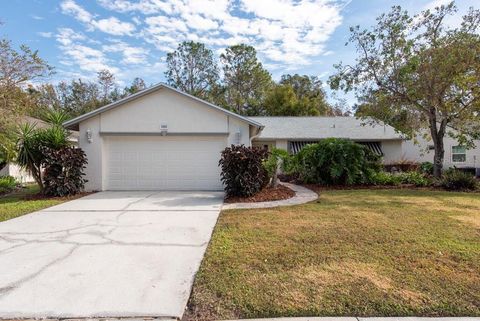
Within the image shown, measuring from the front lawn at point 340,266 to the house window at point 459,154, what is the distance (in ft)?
48.6

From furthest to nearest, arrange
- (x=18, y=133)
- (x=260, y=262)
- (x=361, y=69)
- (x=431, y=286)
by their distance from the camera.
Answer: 1. (x=361, y=69)
2. (x=18, y=133)
3. (x=260, y=262)
4. (x=431, y=286)

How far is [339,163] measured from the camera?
13062 millimetres

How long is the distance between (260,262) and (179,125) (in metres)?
8.71

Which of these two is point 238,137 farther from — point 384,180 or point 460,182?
point 460,182

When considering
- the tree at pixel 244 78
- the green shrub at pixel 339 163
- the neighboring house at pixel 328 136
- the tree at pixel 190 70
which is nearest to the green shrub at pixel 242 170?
the green shrub at pixel 339 163

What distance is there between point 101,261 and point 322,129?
60.3ft

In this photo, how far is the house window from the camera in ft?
63.4

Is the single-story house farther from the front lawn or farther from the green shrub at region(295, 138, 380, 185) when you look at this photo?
the front lawn

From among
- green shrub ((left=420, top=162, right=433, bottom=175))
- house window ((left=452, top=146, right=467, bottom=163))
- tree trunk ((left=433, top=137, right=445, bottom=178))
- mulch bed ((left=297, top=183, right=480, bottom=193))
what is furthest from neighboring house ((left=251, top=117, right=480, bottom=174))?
mulch bed ((left=297, top=183, right=480, bottom=193))

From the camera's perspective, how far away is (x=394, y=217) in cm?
704

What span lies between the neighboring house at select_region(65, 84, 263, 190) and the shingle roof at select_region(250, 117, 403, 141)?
24.1 feet

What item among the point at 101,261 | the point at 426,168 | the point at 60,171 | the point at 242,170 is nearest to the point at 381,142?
the point at 426,168

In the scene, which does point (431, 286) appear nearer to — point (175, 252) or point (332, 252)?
point (332, 252)

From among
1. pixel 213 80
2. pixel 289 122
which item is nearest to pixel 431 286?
pixel 289 122
